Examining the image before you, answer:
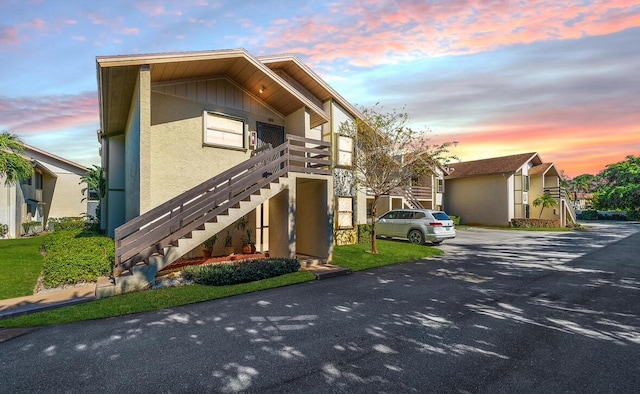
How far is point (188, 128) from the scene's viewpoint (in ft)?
37.2

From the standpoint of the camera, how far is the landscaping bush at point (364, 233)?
58.0ft

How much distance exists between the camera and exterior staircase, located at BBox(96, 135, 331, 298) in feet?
25.6

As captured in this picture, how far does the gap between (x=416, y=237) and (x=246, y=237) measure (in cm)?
1001

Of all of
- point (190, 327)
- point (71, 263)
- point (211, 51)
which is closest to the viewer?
point (190, 327)

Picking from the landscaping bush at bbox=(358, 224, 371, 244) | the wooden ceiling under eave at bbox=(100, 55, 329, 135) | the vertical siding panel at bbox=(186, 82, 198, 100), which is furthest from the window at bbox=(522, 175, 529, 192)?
the vertical siding panel at bbox=(186, 82, 198, 100)

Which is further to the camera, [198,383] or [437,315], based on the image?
[437,315]

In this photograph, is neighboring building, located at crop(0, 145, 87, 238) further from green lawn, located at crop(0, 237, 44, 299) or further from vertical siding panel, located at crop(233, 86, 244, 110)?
vertical siding panel, located at crop(233, 86, 244, 110)

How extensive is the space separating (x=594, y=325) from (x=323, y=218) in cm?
807

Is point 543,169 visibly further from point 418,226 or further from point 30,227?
point 30,227

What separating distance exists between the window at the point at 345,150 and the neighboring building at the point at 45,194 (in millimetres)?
23509

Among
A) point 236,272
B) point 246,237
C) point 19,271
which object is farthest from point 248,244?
point 19,271

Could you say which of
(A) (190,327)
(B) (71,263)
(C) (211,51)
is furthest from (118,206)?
(A) (190,327)

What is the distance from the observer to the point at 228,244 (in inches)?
481

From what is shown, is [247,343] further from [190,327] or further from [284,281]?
[284,281]
